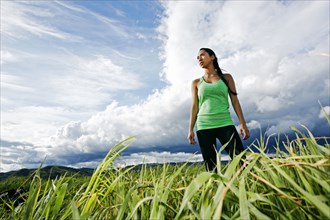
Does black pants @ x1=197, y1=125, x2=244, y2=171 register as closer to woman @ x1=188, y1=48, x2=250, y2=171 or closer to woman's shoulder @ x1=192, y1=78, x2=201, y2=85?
woman @ x1=188, y1=48, x2=250, y2=171

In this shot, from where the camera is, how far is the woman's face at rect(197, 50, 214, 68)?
16.2ft

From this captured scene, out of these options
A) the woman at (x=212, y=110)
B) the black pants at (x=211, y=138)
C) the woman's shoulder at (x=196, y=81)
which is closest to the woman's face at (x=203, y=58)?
the woman at (x=212, y=110)

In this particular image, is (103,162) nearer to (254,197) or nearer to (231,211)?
(231,211)

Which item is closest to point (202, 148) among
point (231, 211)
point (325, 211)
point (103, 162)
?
point (103, 162)

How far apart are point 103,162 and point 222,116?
3.06 meters

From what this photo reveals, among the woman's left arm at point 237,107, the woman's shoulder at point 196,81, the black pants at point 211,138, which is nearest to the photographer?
the black pants at point 211,138

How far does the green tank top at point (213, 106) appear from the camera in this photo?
15.2 feet

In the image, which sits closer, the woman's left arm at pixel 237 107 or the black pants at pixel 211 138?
→ the black pants at pixel 211 138

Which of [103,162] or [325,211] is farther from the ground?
[103,162]

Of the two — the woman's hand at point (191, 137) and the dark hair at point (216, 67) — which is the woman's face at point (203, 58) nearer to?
the dark hair at point (216, 67)

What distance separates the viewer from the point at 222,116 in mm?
4641

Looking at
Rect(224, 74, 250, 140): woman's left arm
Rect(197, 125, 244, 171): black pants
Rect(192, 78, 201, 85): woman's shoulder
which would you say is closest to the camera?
Rect(197, 125, 244, 171): black pants

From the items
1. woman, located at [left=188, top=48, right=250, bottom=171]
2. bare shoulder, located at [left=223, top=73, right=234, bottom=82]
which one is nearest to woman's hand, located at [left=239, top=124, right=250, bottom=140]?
woman, located at [left=188, top=48, right=250, bottom=171]

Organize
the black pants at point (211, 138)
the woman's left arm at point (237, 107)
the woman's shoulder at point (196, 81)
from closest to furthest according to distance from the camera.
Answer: the black pants at point (211, 138) → the woman's left arm at point (237, 107) → the woman's shoulder at point (196, 81)
